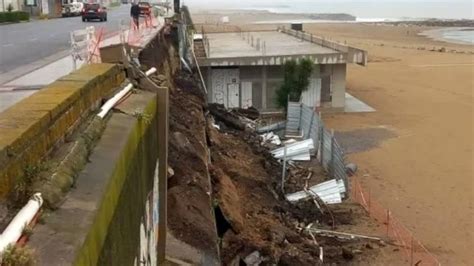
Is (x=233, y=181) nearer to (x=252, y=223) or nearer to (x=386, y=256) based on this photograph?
(x=252, y=223)

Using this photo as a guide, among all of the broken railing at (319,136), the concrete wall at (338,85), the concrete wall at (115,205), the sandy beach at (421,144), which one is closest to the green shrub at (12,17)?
the sandy beach at (421,144)

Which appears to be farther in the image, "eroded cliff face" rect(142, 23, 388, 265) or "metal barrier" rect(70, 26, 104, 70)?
"metal barrier" rect(70, 26, 104, 70)

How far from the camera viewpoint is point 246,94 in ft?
120

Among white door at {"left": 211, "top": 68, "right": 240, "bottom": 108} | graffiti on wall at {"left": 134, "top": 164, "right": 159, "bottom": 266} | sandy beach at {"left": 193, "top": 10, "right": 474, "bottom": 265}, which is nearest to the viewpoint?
graffiti on wall at {"left": 134, "top": 164, "right": 159, "bottom": 266}

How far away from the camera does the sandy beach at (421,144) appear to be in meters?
18.6

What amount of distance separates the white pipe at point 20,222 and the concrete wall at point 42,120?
0.17m

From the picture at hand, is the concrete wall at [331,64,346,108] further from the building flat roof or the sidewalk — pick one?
the sidewalk

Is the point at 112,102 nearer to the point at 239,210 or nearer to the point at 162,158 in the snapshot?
the point at 162,158

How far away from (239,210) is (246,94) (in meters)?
20.7

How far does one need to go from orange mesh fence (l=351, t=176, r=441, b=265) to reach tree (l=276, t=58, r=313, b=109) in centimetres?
1227

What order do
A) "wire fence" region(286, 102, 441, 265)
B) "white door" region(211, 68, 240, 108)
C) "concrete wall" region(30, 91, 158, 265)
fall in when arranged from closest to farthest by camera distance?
"concrete wall" region(30, 91, 158, 265) → "wire fence" region(286, 102, 441, 265) → "white door" region(211, 68, 240, 108)

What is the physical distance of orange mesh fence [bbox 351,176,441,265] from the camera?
15.8 m

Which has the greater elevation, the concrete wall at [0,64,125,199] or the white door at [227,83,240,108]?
the concrete wall at [0,64,125,199]

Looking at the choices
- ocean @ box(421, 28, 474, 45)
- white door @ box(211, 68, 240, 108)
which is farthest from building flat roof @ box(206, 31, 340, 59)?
ocean @ box(421, 28, 474, 45)
